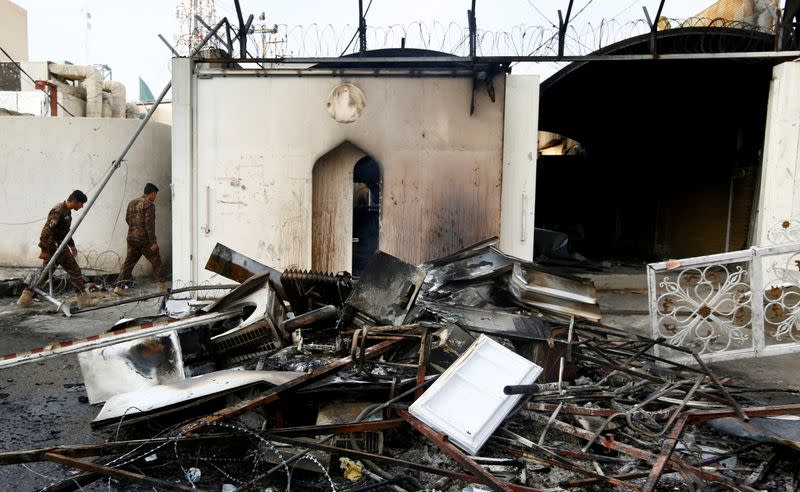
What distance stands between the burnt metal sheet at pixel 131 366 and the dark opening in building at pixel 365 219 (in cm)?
432

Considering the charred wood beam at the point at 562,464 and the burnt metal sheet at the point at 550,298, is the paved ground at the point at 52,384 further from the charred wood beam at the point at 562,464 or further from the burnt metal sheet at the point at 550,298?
the charred wood beam at the point at 562,464

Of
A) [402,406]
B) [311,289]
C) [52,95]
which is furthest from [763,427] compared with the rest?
[52,95]

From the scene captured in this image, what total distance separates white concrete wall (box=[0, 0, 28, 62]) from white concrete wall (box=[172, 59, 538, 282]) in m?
18.0

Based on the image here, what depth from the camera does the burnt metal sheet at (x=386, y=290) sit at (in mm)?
4596

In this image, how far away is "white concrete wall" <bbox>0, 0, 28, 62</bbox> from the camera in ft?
64.7

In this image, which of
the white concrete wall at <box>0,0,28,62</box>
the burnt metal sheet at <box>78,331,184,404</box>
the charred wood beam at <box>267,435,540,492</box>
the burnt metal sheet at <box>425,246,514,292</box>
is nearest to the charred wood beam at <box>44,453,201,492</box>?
the charred wood beam at <box>267,435,540,492</box>

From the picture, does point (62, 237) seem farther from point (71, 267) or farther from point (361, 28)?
point (361, 28)

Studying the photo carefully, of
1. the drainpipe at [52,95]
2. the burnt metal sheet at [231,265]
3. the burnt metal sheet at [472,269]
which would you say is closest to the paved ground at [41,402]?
the burnt metal sheet at [231,265]

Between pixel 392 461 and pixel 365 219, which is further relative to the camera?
pixel 365 219

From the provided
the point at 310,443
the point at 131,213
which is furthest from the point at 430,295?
the point at 131,213

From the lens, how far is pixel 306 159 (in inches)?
295

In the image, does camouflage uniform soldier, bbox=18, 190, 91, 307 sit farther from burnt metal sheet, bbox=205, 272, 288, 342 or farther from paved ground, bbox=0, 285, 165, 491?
burnt metal sheet, bbox=205, 272, 288, 342

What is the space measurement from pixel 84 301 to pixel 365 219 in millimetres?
4377

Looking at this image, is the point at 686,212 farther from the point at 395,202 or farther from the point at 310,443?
the point at 310,443
